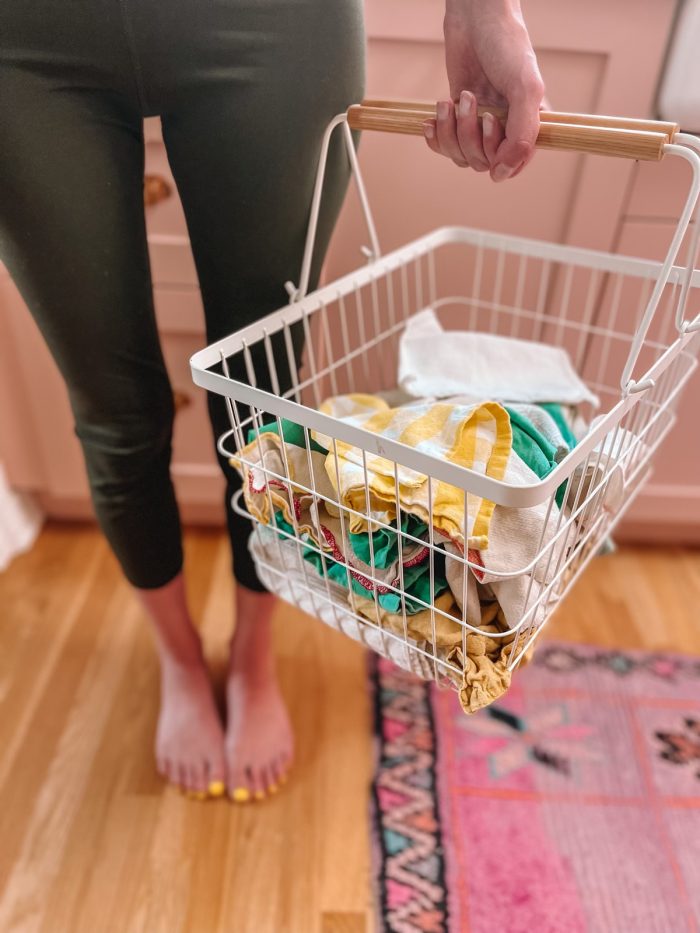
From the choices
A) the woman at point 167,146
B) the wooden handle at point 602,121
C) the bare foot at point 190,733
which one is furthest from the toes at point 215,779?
the wooden handle at point 602,121

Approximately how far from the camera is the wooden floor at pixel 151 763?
2.65 ft

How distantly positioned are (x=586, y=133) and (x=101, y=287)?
421 millimetres

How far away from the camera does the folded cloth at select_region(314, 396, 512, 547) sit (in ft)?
1.71

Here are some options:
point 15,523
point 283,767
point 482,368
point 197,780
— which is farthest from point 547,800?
point 15,523

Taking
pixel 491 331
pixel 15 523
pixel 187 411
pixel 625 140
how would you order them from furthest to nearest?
pixel 15 523 < pixel 187 411 < pixel 491 331 < pixel 625 140

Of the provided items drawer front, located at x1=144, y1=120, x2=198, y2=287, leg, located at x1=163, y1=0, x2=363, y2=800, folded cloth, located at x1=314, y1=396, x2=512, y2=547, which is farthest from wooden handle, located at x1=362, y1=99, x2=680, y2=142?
drawer front, located at x1=144, y1=120, x2=198, y2=287

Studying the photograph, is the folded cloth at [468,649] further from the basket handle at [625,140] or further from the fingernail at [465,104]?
the fingernail at [465,104]

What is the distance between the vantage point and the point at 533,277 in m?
0.99

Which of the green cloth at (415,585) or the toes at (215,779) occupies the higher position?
the green cloth at (415,585)

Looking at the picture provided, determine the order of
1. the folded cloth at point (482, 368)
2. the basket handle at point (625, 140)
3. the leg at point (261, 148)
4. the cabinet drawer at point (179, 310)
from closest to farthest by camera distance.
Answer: the basket handle at point (625, 140) < the leg at point (261, 148) < the folded cloth at point (482, 368) < the cabinet drawer at point (179, 310)

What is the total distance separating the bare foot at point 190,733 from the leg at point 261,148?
383mm

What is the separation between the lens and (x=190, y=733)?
93 cm

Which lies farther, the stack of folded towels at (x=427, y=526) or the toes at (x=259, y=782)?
the toes at (x=259, y=782)

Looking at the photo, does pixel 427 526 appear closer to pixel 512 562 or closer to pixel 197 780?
pixel 512 562
